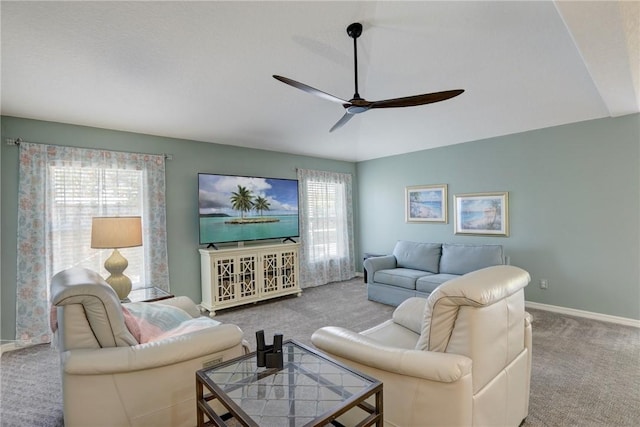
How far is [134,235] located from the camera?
9.55 ft

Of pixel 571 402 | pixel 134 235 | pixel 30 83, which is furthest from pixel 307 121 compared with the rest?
pixel 571 402

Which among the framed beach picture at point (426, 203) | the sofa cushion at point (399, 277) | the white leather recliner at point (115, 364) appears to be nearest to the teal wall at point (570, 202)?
the framed beach picture at point (426, 203)

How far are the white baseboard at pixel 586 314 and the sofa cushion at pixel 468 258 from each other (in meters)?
0.89

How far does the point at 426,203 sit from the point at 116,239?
14.5ft

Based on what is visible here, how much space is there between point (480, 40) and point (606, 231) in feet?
10.3

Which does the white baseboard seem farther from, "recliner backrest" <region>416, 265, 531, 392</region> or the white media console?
the white media console

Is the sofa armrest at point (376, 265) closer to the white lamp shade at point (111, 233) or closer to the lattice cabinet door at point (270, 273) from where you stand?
the lattice cabinet door at point (270, 273)

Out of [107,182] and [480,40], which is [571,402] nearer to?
[480,40]

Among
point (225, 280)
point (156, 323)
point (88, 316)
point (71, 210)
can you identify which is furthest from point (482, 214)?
point (71, 210)

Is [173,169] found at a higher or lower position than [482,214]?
higher

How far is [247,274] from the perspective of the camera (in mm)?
4445

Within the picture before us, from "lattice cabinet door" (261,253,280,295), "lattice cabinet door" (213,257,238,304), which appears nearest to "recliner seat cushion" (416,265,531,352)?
"lattice cabinet door" (213,257,238,304)

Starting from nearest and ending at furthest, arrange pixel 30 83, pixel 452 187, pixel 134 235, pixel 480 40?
1. pixel 480 40
2. pixel 30 83
3. pixel 134 235
4. pixel 452 187

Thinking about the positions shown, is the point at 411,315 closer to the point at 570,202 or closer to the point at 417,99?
the point at 417,99
